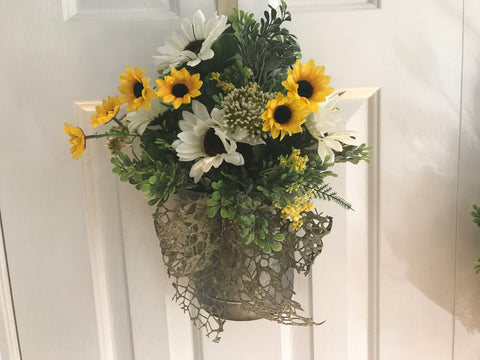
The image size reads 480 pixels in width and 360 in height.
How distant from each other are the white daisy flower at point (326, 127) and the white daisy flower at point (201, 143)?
0.13m

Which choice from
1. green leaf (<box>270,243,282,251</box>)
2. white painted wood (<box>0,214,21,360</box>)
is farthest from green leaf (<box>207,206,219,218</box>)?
white painted wood (<box>0,214,21,360</box>)

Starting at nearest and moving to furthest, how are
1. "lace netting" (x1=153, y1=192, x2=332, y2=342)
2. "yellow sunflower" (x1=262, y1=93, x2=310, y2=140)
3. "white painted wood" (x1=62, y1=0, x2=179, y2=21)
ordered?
"yellow sunflower" (x1=262, y1=93, x2=310, y2=140)
"lace netting" (x1=153, y1=192, x2=332, y2=342)
"white painted wood" (x1=62, y1=0, x2=179, y2=21)

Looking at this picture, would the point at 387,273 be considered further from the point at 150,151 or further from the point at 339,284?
the point at 150,151

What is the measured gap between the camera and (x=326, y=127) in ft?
2.34

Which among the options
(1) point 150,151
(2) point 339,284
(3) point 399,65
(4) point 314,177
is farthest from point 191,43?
(2) point 339,284

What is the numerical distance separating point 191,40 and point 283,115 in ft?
0.75

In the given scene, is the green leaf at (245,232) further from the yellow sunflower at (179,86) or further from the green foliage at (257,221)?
the yellow sunflower at (179,86)

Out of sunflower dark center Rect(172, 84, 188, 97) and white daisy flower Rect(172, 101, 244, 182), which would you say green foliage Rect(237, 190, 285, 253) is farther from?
sunflower dark center Rect(172, 84, 188, 97)

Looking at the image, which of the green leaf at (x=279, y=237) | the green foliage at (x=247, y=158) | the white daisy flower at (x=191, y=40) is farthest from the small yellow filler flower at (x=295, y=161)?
the white daisy flower at (x=191, y=40)

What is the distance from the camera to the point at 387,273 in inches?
38.9

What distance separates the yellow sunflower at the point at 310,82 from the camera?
2.20 feet

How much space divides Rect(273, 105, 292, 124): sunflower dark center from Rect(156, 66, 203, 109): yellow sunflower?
128mm

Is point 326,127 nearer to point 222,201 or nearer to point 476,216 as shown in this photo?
point 222,201

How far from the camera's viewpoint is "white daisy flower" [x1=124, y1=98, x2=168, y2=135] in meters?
0.75
